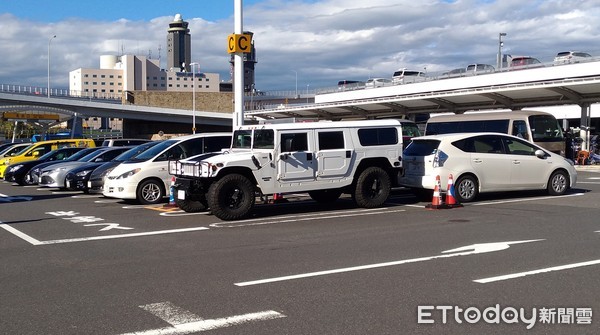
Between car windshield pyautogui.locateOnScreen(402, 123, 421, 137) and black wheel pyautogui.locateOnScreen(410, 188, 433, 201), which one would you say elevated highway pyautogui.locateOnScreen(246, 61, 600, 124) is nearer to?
car windshield pyautogui.locateOnScreen(402, 123, 421, 137)

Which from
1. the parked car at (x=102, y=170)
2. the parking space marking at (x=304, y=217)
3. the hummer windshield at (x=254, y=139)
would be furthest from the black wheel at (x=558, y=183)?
the parked car at (x=102, y=170)

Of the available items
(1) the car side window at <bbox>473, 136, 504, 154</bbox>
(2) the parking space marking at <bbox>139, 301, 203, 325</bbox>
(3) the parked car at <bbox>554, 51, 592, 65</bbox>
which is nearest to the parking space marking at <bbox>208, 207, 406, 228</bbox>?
(1) the car side window at <bbox>473, 136, 504, 154</bbox>

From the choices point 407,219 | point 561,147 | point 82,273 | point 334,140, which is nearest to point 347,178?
point 334,140

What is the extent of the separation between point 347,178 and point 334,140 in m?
0.89

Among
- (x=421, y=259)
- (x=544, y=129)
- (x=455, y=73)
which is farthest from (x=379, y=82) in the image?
(x=421, y=259)

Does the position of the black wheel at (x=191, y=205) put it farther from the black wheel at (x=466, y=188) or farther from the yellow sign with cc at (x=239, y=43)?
the yellow sign with cc at (x=239, y=43)

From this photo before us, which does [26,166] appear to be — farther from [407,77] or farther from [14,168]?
[407,77]

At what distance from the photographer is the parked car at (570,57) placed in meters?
41.4

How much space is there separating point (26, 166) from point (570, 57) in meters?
34.9

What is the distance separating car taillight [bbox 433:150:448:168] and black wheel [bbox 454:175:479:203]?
1.92 feet

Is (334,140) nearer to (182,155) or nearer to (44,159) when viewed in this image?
(182,155)

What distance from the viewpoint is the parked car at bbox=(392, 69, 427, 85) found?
57.9m

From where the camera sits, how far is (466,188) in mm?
14602

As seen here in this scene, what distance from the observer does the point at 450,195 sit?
45.6 feet
